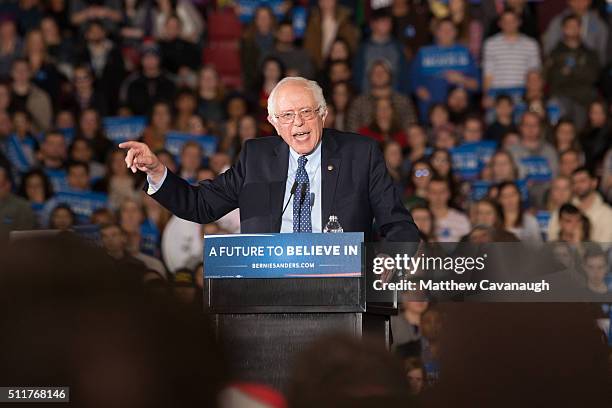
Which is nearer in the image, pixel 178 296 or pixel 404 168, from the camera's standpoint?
pixel 178 296

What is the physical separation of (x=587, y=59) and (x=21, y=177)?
5338mm

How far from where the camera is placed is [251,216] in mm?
4004

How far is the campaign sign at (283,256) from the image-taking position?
10.5ft

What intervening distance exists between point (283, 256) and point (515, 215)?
5.43 metres

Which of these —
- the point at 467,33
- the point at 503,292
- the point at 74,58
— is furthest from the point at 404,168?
the point at 503,292

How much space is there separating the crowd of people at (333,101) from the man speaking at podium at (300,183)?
3.72 meters

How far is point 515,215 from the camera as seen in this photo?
8414 mm

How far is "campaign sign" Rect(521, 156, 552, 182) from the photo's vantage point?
367 inches

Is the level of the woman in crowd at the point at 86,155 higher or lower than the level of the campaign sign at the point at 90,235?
higher

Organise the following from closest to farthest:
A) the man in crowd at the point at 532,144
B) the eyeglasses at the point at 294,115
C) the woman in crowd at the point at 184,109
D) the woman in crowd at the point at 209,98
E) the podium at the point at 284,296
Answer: the podium at the point at 284,296 < the eyeglasses at the point at 294,115 < the man in crowd at the point at 532,144 < the woman in crowd at the point at 184,109 < the woman in crowd at the point at 209,98

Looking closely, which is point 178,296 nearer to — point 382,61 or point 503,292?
point 503,292

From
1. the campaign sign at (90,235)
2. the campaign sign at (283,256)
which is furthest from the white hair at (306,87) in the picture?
the campaign sign at (283,256)

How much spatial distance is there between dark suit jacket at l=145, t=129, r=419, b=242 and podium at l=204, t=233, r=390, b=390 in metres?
0.67

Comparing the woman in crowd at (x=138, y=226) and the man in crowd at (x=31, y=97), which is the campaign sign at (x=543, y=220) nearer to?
the woman in crowd at (x=138, y=226)
